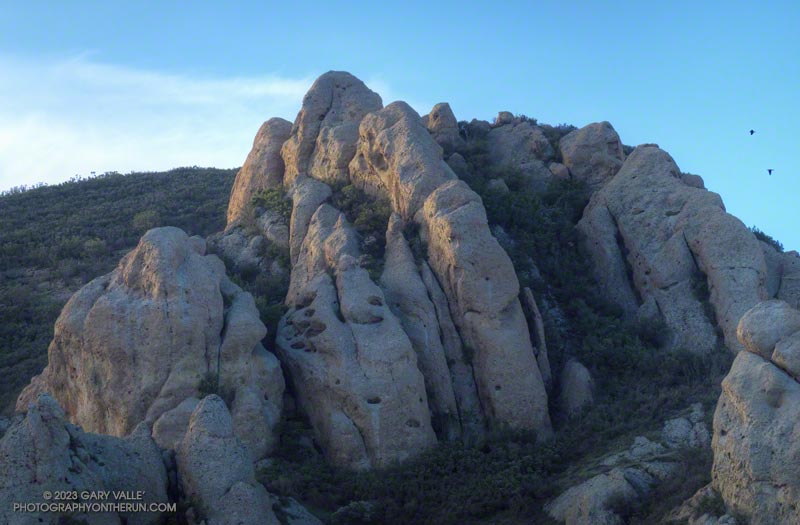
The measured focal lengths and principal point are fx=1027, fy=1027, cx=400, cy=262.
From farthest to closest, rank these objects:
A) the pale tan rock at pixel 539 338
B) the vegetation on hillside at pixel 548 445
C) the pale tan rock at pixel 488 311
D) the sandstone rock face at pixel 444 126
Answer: the sandstone rock face at pixel 444 126 → the pale tan rock at pixel 539 338 → the pale tan rock at pixel 488 311 → the vegetation on hillside at pixel 548 445

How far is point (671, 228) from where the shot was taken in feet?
88.6

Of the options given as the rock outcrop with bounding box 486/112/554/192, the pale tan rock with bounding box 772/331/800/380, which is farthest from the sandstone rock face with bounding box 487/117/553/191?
the pale tan rock with bounding box 772/331/800/380

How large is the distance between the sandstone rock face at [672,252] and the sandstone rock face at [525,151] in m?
2.65

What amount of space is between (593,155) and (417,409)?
12.8 metres

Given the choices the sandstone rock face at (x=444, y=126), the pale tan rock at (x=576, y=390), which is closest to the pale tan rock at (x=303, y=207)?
the sandstone rock face at (x=444, y=126)

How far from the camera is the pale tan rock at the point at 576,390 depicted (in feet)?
77.8

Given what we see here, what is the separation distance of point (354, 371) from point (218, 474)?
5.00m

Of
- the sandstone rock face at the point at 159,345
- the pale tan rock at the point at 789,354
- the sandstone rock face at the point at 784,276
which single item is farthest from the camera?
the sandstone rock face at the point at 784,276

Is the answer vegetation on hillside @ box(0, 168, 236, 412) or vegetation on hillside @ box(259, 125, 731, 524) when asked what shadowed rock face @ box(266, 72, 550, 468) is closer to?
vegetation on hillside @ box(259, 125, 731, 524)

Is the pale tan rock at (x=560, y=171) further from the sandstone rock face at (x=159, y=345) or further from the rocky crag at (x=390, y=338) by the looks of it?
the sandstone rock face at (x=159, y=345)

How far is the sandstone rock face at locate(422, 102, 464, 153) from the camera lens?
33.0 metres

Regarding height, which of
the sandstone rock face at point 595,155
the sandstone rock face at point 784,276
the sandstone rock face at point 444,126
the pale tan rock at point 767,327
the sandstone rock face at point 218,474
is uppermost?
the sandstone rock face at point 444,126

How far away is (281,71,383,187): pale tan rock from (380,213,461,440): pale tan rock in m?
5.98

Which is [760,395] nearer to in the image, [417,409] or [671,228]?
[417,409]
